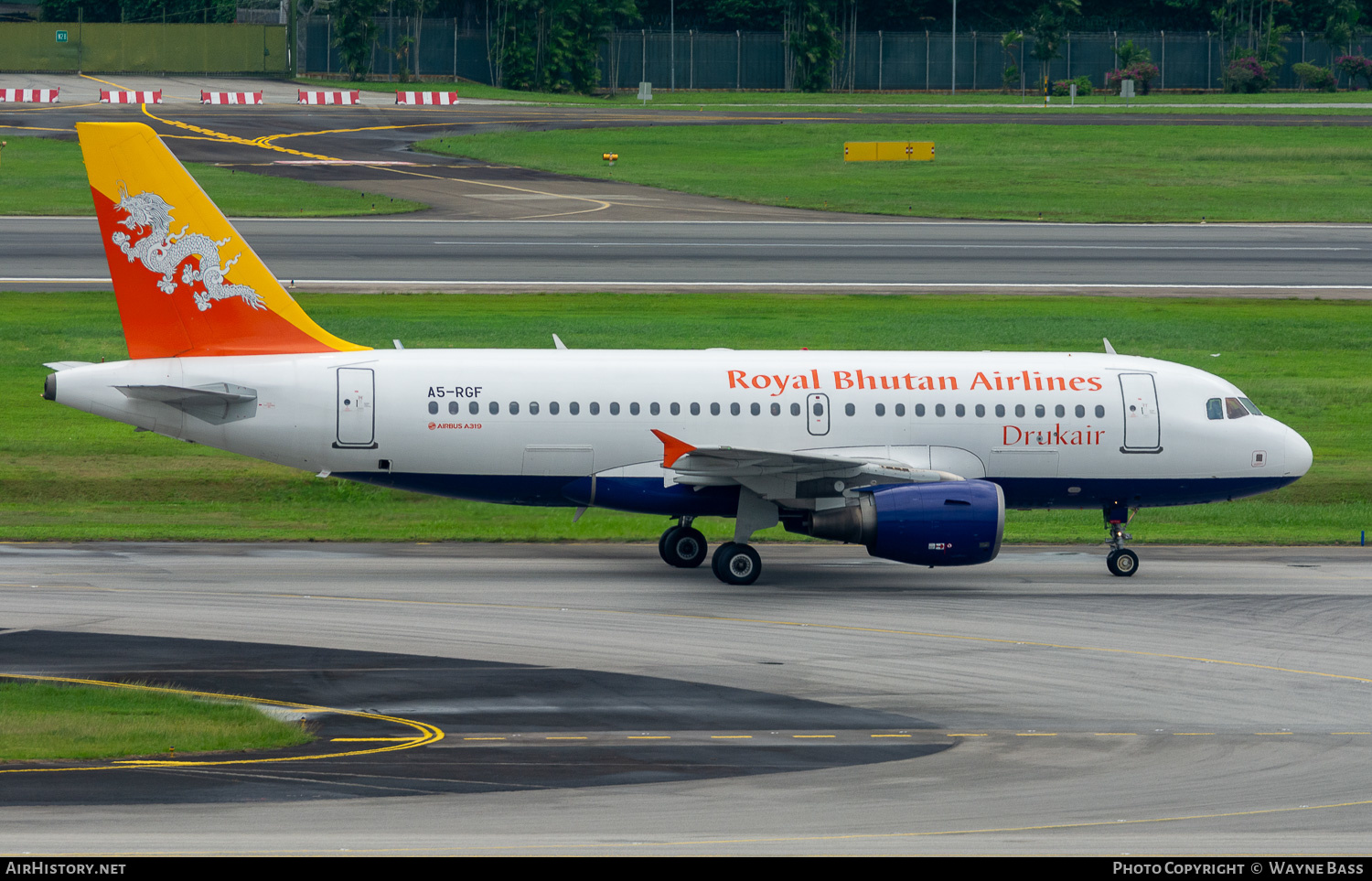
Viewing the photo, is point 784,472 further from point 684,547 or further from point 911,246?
point 911,246

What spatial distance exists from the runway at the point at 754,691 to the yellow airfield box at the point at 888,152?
6074 cm

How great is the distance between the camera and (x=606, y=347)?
46.6 metres

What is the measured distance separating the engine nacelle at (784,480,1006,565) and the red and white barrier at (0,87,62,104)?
304ft

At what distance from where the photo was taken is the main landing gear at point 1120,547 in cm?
2966

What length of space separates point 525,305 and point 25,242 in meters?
22.3

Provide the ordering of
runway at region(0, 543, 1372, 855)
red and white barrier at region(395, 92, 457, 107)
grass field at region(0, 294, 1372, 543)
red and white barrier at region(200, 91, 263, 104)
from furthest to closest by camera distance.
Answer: red and white barrier at region(395, 92, 457, 107), red and white barrier at region(200, 91, 263, 104), grass field at region(0, 294, 1372, 543), runway at region(0, 543, 1372, 855)

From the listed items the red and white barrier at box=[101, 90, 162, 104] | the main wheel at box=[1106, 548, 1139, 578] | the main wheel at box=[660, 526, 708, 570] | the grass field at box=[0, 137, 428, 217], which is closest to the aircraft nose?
the main wheel at box=[1106, 548, 1139, 578]

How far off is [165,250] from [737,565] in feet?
38.0

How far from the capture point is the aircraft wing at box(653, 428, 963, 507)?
27.0 m

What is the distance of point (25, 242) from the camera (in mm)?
61844

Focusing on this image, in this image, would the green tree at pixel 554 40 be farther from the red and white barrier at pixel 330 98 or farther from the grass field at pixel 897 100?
the red and white barrier at pixel 330 98

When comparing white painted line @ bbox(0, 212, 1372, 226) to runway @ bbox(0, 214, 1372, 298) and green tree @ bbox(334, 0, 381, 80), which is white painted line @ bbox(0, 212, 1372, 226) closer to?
runway @ bbox(0, 214, 1372, 298)

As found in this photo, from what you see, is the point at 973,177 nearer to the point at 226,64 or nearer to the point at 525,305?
the point at 525,305

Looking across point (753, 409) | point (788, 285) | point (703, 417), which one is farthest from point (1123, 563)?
point (788, 285)
